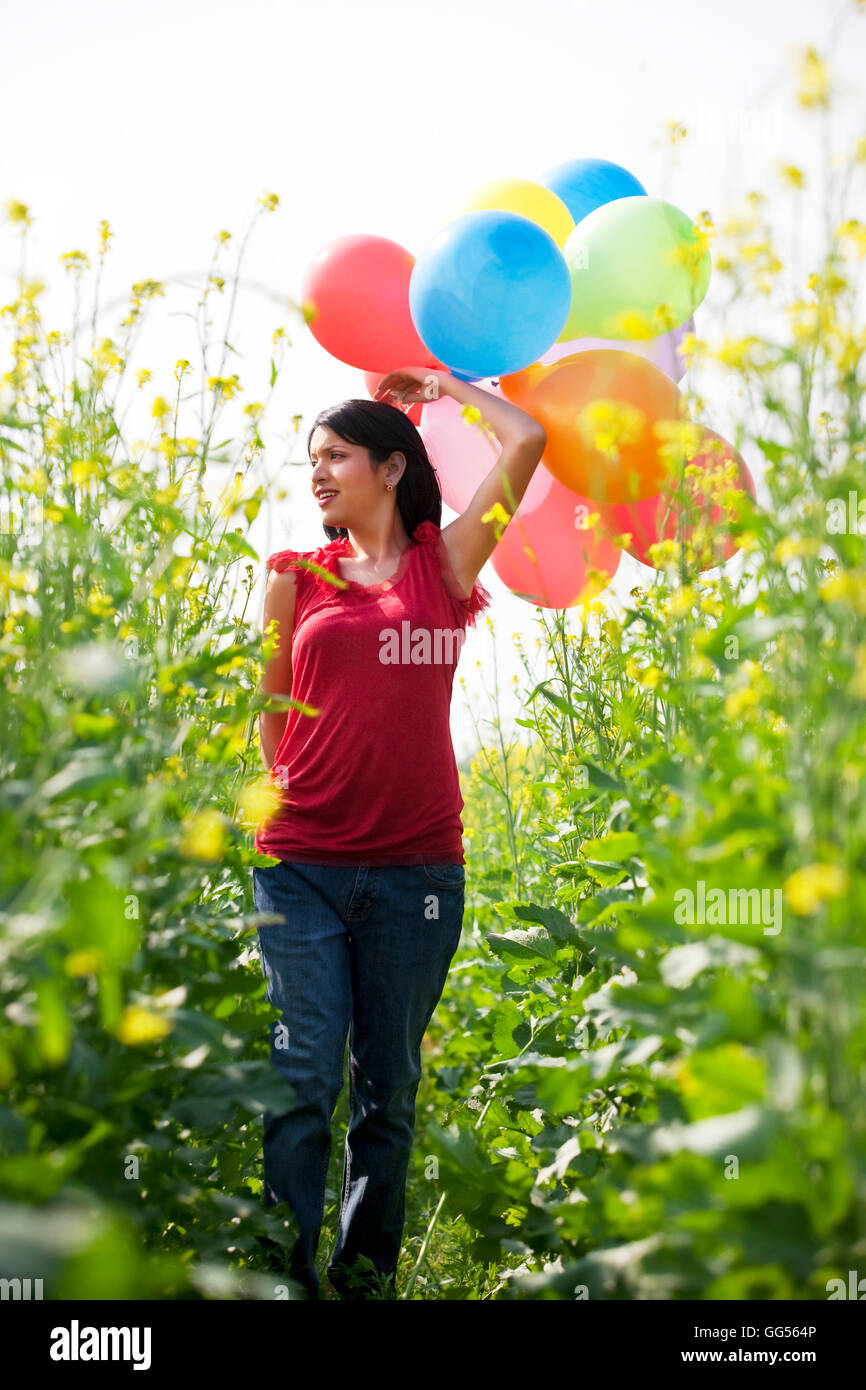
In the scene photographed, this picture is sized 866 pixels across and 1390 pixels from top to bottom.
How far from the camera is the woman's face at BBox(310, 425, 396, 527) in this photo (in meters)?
2.34

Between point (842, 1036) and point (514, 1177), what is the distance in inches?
35.9

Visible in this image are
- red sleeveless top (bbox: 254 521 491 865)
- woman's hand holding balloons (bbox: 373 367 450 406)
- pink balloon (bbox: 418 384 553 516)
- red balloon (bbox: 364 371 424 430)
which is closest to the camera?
red sleeveless top (bbox: 254 521 491 865)

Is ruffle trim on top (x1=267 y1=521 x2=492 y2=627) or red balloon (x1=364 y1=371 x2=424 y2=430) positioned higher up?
red balloon (x1=364 y1=371 x2=424 y2=430)

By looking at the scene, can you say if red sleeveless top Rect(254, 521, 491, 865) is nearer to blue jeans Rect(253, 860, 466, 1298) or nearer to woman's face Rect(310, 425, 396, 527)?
blue jeans Rect(253, 860, 466, 1298)

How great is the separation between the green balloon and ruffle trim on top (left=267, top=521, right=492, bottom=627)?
22.8 inches

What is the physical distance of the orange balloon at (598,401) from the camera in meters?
2.17

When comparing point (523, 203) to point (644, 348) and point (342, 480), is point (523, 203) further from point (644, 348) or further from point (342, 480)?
point (342, 480)

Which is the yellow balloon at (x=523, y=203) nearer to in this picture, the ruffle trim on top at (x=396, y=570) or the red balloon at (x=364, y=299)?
the red balloon at (x=364, y=299)

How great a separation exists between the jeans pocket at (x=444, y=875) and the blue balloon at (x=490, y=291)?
40.8 inches

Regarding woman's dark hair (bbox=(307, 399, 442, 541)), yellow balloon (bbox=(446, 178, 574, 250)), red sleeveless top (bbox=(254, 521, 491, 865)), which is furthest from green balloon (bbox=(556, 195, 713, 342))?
red sleeveless top (bbox=(254, 521, 491, 865))

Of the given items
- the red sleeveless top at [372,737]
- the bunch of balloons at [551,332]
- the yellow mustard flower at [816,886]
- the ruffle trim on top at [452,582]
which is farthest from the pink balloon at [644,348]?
the yellow mustard flower at [816,886]

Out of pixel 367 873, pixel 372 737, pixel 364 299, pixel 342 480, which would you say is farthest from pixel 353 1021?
pixel 364 299

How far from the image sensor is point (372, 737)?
213cm
